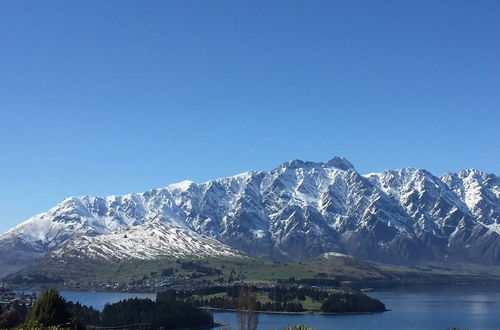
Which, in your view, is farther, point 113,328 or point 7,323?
point 113,328

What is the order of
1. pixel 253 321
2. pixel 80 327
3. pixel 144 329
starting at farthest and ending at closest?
pixel 144 329 < pixel 253 321 < pixel 80 327

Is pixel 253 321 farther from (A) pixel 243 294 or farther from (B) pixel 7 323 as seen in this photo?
(B) pixel 7 323

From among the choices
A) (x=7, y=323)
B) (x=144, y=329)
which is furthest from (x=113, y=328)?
(x=7, y=323)

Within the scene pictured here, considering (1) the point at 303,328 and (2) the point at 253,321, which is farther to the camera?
(2) the point at 253,321

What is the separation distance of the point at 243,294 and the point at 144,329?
263 ft

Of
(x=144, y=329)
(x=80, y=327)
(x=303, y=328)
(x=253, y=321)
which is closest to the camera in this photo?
(x=303, y=328)

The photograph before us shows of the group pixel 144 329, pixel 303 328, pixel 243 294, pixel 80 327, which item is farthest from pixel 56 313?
pixel 144 329

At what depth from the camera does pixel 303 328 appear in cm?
5322

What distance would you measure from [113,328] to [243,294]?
8834 centimetres

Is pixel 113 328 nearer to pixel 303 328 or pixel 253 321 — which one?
pixel 253 321

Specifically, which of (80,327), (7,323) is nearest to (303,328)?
(80,327)

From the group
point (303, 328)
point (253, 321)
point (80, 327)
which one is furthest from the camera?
point (253, 321)

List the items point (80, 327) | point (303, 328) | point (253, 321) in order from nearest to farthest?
point (303, 328)
point (80, 327)
point (253, 321)

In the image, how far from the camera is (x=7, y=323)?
118 meters
